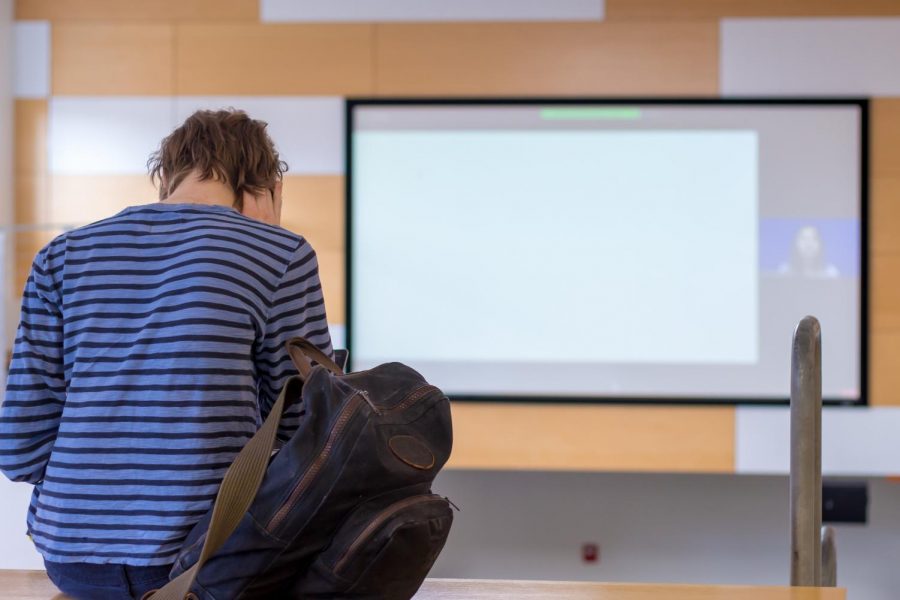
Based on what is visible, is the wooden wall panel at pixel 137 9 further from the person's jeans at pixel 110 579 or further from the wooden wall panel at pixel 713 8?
the person's jeans at pixel 110 579

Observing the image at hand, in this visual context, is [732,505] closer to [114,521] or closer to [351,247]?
[351,247]

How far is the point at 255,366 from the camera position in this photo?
1125 mm

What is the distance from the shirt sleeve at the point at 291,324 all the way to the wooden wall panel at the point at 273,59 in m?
2.14

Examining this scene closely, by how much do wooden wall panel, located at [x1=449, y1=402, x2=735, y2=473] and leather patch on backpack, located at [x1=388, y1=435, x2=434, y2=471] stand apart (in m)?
2.18

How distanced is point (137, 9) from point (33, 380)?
97.0 inches

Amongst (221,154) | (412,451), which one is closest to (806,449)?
(412,451)

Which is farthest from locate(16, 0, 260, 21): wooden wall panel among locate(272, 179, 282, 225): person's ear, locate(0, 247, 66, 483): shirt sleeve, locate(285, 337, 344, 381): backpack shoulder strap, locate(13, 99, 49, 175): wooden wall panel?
locate(285, 337, 344, 381): backpack shoulder strap

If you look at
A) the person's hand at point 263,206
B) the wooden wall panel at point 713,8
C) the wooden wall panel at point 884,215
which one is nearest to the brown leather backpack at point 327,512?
the person's hand at point 263,206

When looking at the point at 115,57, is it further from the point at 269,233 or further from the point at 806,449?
the point at 806,449

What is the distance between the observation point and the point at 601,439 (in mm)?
3088

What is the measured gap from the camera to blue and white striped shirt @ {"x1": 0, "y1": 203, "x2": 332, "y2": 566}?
3.30ft

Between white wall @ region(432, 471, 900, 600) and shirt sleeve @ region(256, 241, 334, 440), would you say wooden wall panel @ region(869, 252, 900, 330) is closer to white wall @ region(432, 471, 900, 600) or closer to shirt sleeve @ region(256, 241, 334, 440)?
white wall @ region(432, 471, 900, 600)

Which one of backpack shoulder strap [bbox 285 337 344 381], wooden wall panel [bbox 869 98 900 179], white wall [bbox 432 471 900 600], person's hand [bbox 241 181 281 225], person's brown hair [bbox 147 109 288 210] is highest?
wooden wall panel [bbox 869 98 900 179]

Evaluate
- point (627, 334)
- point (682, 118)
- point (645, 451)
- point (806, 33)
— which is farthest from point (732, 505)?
point (806, 33)
